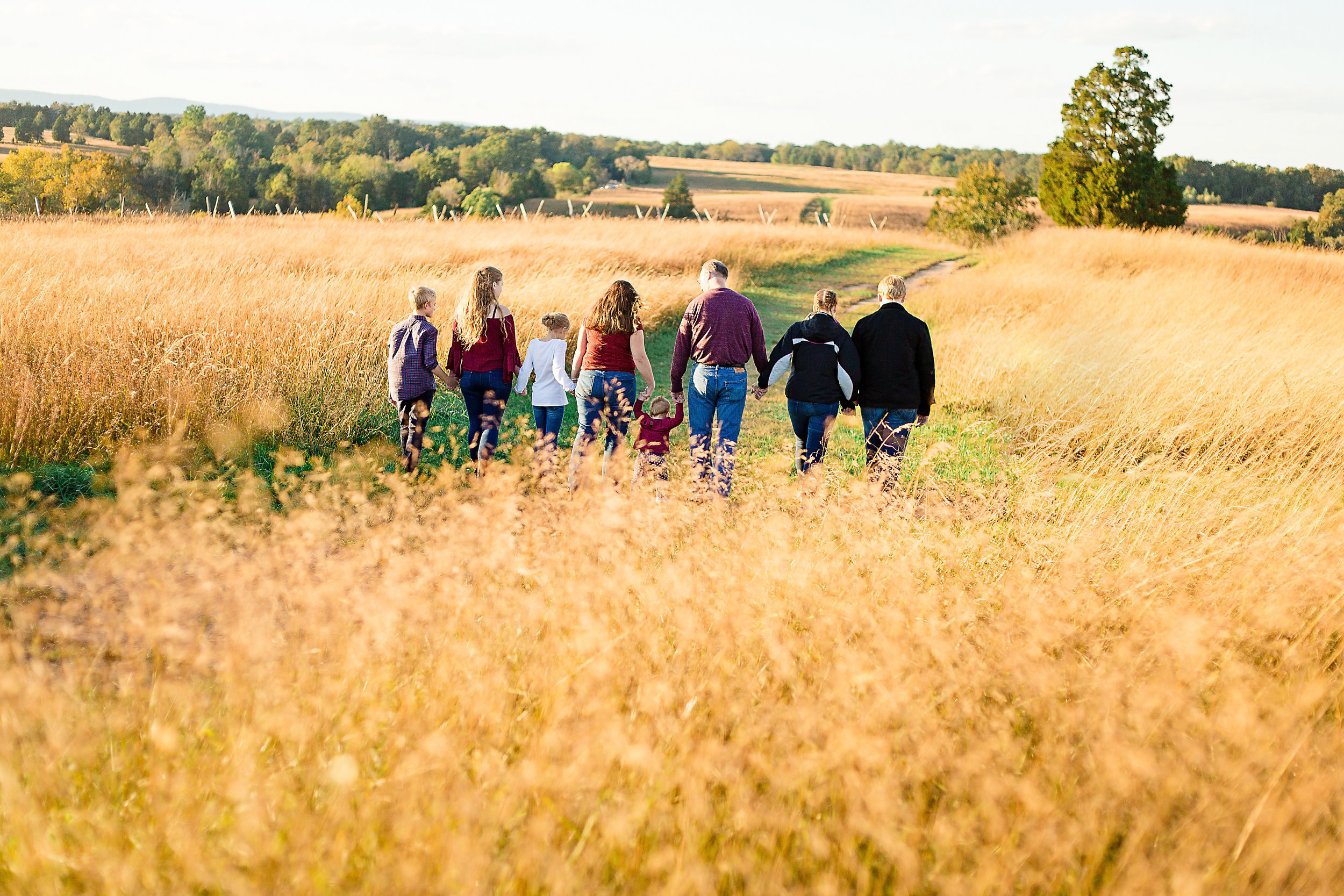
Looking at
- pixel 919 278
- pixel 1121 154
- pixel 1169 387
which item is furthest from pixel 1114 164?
pixel 1169 387

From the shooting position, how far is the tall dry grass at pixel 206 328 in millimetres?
5949

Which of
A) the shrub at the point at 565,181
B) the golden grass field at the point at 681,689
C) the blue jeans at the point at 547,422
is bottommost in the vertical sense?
the golden grass field at the point at 681,689

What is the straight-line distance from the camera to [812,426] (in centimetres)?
600

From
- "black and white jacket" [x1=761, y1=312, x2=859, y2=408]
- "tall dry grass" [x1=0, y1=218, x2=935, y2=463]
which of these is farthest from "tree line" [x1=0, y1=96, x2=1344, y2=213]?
"black and white jacket" [x1=761, y1=312, x2=859, y2=408]

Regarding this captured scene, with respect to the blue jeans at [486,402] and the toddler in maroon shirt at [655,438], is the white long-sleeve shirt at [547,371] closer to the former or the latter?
the blue jeans at [486,402]

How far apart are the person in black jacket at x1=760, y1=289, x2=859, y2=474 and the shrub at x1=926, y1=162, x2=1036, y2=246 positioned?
28.8m

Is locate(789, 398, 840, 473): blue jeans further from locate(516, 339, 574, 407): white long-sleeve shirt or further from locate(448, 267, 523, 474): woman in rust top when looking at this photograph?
locate(448, 267, 523, 474): woman in rust top

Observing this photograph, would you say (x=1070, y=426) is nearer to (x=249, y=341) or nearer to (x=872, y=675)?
(x=872, y=675)

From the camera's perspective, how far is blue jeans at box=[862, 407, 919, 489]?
19.5ft

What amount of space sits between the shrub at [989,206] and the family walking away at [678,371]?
2862cm

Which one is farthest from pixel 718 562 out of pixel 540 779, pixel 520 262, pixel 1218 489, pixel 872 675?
pixel 520 262

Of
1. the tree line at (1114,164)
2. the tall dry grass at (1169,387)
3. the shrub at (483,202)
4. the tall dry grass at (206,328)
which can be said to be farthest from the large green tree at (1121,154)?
the shrub at (483,202)

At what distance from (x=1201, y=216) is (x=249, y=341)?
7277cm

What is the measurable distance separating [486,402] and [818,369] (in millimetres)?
2645
